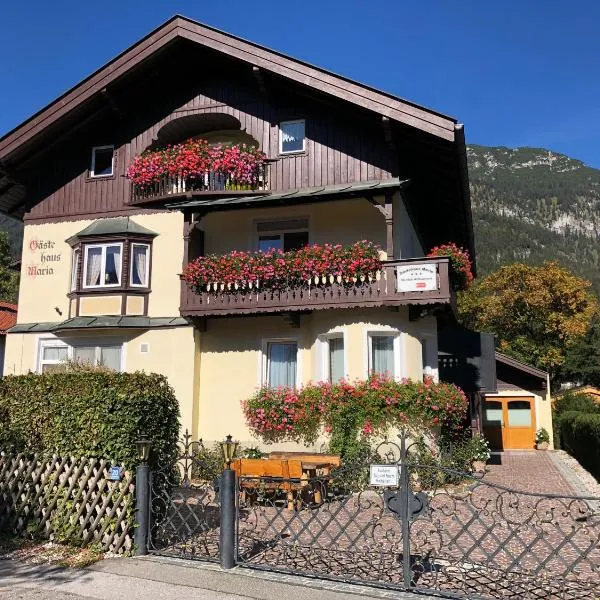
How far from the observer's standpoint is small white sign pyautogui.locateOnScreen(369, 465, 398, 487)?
7016 mm

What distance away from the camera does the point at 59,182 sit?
60.9 feet

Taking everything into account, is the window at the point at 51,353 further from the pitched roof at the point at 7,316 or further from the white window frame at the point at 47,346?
the pitched roof at the point at 7,316

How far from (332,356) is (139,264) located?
6.09 metres

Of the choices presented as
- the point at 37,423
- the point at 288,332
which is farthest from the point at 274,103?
the point at 37,423

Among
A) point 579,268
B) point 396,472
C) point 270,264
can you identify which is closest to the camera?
point 396,472

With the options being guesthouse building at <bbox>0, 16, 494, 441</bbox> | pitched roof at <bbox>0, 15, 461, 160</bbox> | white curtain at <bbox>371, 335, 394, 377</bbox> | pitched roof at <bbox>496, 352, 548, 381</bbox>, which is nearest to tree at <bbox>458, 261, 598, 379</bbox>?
pitched roof at <bbox>496, 352, 548, 381</bbox>

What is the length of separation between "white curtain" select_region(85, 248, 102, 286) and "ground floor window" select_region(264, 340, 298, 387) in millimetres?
5298

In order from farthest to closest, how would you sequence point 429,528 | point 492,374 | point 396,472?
point 492,374
point 429,528
point 396,472

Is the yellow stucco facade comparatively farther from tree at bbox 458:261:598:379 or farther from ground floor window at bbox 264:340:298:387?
tree at bbox 458:261:598:379

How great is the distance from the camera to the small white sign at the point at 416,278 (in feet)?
46.6

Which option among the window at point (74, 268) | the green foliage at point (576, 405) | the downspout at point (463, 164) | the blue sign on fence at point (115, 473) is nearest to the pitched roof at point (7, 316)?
the window at point (74, 268)

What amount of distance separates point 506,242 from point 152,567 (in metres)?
148

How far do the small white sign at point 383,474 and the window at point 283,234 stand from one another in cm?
1060

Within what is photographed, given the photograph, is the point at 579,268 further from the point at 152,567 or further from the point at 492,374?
the point at 152,567
